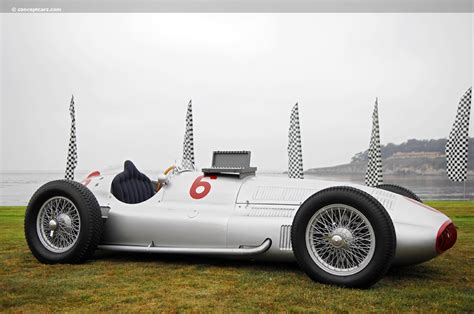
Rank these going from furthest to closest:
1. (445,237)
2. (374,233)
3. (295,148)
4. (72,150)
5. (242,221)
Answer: (295,148), (72,150), (242,221), (445,237), (374,233)

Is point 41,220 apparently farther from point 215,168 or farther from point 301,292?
point 301,292

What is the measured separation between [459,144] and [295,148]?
15.2 ft

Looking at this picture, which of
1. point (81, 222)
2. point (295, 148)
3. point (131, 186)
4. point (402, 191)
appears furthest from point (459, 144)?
point (81, 222)

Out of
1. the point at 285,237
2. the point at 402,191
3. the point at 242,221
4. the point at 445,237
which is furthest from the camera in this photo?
the point at 402,191

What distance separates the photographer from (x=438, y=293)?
3338 millimetres

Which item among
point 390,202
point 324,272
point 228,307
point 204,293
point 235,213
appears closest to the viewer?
point 228,307

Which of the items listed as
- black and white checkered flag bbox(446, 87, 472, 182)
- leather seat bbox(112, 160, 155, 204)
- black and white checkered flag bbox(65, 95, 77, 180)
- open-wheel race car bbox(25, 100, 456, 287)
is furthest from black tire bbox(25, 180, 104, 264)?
black and white checkered flag bbox(446, 87, 472, 182)

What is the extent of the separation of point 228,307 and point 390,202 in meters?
1.77

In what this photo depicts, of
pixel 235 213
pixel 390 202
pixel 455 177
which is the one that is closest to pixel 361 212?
pixel 390 202

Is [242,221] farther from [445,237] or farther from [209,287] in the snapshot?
[445,237]

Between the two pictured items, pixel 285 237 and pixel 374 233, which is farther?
pixel 285 237

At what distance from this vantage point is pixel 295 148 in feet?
47.5

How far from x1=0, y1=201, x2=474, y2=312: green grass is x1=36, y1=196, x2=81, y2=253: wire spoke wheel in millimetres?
242

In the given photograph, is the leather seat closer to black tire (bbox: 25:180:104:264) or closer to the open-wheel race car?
the open-wheel race car
